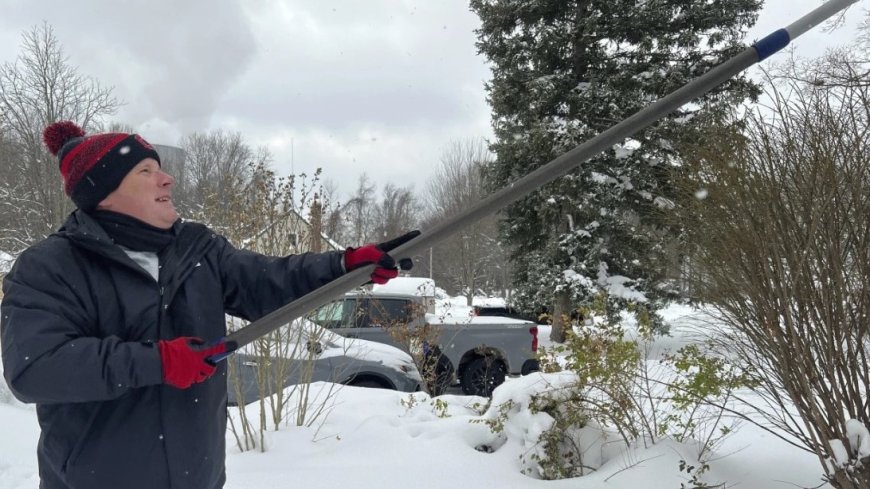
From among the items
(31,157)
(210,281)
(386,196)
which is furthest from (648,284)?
(386,196)

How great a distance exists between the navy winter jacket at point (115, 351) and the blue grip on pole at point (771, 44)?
56.1 inches

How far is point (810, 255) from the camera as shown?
2895 mm

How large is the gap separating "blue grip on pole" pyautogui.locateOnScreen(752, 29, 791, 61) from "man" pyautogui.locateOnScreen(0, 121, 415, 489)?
1.20 m

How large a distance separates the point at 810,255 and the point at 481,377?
614cm

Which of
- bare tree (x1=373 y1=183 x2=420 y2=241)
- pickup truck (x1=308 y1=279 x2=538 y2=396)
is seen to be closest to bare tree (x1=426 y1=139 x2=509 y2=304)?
bare tree (x1=373 y1=183 x2=420 y2=241)

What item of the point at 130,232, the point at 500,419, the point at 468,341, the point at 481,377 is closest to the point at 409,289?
the point at 468,341

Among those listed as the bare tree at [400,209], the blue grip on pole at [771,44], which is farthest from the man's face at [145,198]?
the bare tree at [400,209]

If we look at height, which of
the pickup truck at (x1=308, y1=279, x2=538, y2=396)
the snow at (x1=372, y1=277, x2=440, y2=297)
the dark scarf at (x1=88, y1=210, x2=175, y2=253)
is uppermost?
the snow at (x1=372, y1=277, x2=440, y2=297)

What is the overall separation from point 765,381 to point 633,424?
0.88 metres

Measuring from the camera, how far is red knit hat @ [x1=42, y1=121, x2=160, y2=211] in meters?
1.56

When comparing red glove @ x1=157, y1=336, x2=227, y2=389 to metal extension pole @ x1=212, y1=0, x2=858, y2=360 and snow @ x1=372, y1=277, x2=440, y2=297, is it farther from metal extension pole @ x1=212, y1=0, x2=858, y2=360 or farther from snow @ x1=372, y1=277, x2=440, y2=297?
snow @ x1=372, y1=277, x2=440, y2=297

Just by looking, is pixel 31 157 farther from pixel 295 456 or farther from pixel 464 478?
pixel 464 478

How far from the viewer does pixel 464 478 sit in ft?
11.5

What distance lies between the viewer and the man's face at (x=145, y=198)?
1588 millimetres
